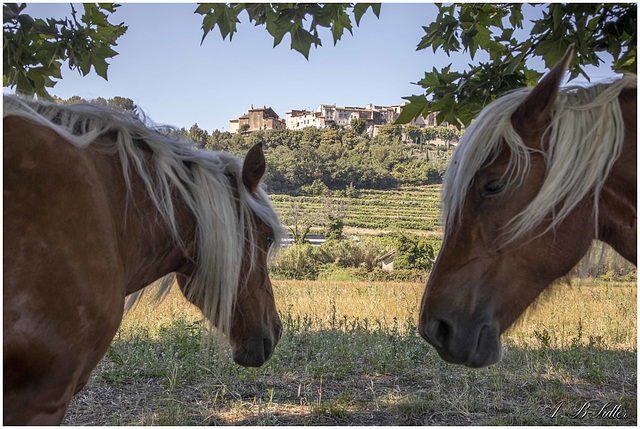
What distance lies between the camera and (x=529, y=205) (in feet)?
4.25

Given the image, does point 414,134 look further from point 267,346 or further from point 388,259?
point 267,346

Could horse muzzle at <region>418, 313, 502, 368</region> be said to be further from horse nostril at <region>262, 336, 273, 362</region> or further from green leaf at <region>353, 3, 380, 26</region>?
green leaf at <region>353, 3, 380, 26</region>

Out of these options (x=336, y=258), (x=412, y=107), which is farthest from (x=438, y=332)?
(x=336, y=258)

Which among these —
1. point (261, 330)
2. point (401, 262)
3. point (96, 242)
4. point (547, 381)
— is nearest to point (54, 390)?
point (96, 242)

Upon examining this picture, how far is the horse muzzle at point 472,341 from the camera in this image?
1.36 meters

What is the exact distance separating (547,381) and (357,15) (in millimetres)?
3468

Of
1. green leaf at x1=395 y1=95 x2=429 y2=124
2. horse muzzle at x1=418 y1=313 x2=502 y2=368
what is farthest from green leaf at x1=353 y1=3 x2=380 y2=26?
horse muzzle at x1=418 y1=313 x2=502 y2=368

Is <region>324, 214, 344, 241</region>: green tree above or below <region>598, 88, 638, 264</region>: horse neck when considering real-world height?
below

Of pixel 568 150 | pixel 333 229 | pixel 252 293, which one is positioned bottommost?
pixel 333 229

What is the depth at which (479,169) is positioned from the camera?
1.40 m

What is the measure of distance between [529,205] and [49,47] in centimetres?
295

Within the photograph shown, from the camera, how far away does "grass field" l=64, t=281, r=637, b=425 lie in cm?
321

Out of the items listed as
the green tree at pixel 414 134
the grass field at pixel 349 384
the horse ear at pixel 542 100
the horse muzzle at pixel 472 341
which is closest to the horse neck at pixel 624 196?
the horse ear at pixel 542 100

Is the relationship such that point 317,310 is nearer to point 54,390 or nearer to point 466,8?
point 466,8
